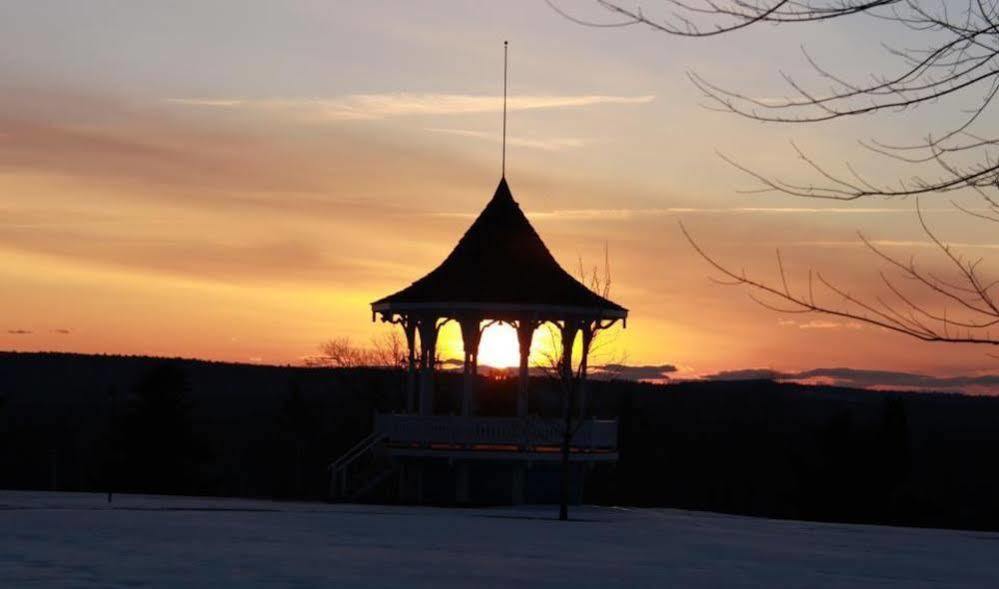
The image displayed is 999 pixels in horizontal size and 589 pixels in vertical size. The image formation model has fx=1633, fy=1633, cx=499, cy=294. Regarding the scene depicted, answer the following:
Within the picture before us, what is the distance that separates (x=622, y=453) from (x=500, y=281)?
1795 inches

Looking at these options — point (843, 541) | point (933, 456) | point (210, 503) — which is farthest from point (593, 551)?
point (933, 456)

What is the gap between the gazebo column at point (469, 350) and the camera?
3719 cm

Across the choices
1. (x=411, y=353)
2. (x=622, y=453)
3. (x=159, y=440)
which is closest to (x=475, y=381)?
(x=411, y=353)

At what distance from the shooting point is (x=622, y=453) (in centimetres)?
8194

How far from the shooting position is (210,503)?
32906 mm

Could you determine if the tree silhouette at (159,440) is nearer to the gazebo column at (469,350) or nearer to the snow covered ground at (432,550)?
the gazebo column at (469,350)

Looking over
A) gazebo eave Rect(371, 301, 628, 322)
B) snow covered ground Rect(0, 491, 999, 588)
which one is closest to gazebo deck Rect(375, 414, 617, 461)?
gazebo eave Rect(371, 301, 628, 322)

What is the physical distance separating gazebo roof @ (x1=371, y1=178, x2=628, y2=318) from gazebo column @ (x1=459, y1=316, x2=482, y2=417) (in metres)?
0.52

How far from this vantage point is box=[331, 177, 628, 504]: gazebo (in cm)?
3694

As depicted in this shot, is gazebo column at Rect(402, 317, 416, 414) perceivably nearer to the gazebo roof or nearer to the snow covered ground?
the gazebo roof

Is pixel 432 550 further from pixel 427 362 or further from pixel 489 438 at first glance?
pixel 427 362

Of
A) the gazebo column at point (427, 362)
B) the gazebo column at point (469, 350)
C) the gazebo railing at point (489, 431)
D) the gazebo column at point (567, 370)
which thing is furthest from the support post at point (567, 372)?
the gazebo column at point (427, 362)

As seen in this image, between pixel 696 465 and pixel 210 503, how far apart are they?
6941 centimetres

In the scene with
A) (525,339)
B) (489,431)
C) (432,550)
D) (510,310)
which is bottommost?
(432,550)
